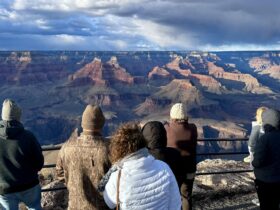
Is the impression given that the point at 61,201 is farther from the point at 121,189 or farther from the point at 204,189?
the point at 121,189

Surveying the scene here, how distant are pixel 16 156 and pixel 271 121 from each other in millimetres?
2804

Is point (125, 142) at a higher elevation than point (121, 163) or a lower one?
higher

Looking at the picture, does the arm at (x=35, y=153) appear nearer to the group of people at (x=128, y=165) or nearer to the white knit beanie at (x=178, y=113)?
the group of people at (x=128, y=165)

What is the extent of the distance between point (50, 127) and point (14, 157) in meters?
173

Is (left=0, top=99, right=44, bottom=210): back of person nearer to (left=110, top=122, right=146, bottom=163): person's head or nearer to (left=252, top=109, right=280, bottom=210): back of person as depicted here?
(left=110, top=122, right=146, bottom=163): person's head

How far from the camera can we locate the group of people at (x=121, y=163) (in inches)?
122

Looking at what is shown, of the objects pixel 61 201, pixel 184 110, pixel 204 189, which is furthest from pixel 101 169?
pixel 204 189

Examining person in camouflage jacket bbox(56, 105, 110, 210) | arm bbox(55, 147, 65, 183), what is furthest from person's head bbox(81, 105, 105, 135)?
arm bbox(55, 147, 65, 183)

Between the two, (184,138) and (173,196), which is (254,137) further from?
(173,196)

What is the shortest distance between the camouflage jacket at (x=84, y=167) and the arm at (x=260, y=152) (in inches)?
73.8

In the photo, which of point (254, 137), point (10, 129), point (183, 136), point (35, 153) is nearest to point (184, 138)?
point (183, 136)

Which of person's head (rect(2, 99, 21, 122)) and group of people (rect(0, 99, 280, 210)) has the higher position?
person's head (rect(2, 99, 21, 122))

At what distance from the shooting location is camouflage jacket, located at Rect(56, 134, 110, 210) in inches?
148

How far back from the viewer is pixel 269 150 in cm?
473
